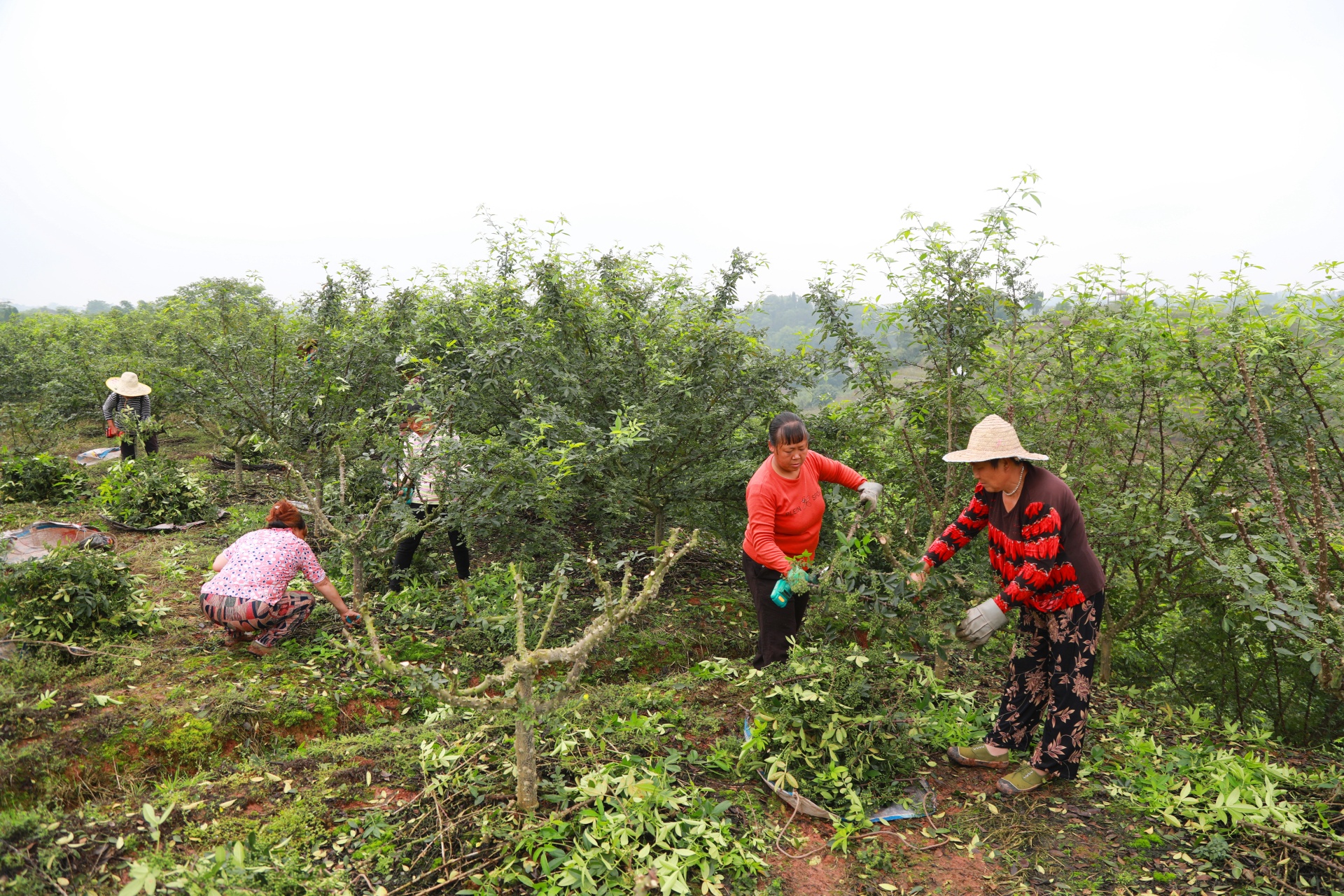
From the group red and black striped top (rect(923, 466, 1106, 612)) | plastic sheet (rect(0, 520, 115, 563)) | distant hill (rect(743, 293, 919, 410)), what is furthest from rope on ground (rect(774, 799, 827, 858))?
plastic sheet (rect(0, 520, 115, 563))

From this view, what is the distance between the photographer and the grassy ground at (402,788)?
2.46 metres

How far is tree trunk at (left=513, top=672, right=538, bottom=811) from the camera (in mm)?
2592

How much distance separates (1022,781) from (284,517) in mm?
4445

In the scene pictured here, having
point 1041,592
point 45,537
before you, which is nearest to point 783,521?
point 1041,592

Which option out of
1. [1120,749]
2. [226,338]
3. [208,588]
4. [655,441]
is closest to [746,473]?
[655,441]

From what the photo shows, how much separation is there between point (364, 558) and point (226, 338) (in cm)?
252

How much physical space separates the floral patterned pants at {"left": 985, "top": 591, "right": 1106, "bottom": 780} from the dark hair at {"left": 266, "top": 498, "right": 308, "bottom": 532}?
4.28 metres

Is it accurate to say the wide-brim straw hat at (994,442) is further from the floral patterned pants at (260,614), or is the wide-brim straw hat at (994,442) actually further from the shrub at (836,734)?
the floral patterned pants at (260,614)

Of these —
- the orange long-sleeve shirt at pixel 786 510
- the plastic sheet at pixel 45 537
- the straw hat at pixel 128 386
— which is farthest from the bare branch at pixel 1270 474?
the straw hat at pixel 128 386

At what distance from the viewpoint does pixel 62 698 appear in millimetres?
3482

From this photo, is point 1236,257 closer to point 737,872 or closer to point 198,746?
point 737,872

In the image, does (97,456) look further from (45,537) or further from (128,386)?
(45,537)

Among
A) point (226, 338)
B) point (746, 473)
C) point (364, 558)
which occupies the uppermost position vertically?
point (226, 338)

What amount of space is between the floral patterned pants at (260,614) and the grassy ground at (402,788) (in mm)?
148
